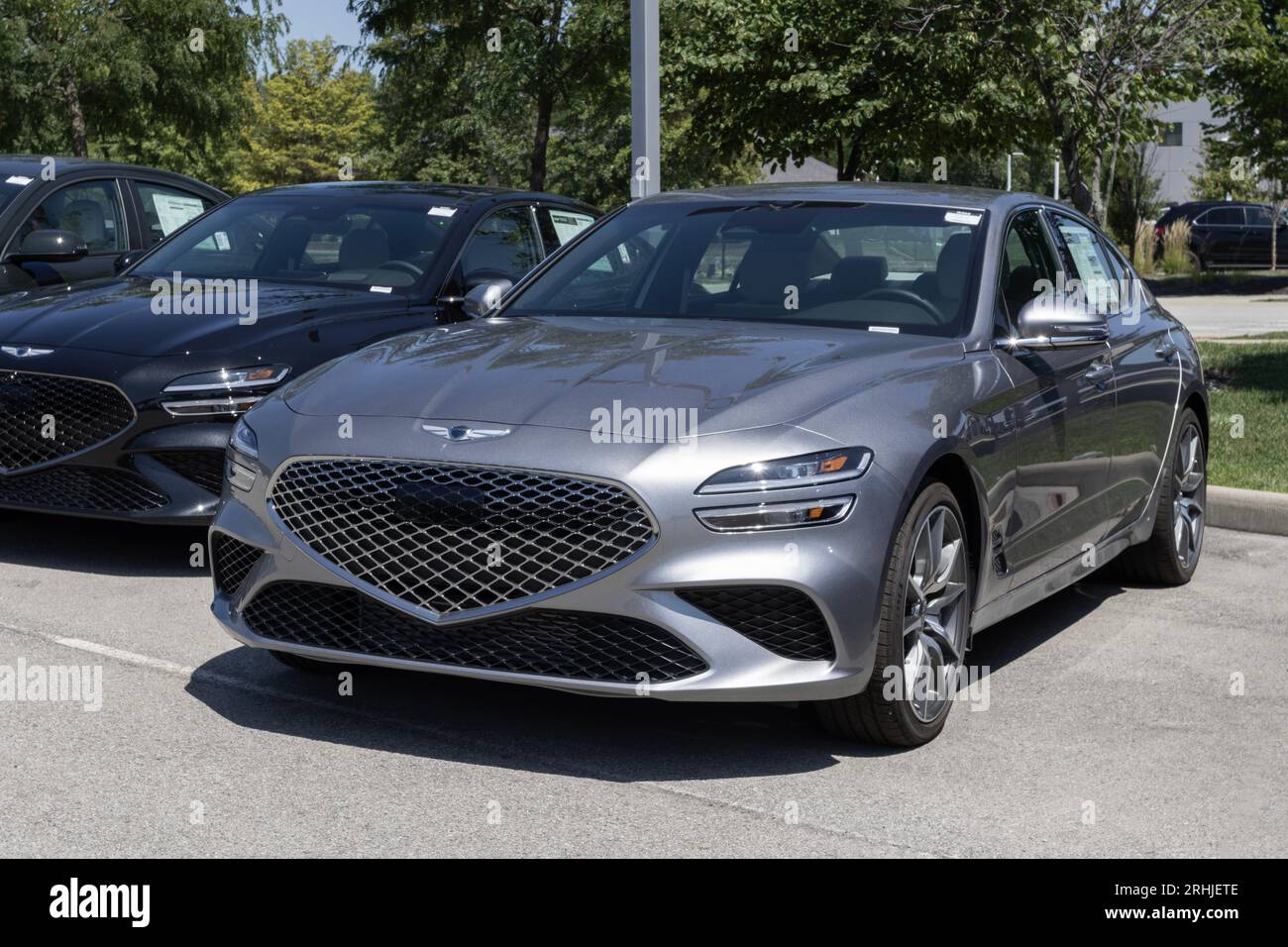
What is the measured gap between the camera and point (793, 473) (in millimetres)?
4508

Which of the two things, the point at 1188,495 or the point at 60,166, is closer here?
the point at 1188,495

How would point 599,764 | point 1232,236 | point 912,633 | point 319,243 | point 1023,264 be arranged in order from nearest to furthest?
point 599,764 → point 912,633 → point 1023,264 → point 319,243 → point 1232,236

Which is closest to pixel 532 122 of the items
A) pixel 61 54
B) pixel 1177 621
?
pixel 61 54

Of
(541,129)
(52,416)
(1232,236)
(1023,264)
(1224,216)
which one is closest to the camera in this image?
(1023,264)

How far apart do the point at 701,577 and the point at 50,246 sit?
6003 mm

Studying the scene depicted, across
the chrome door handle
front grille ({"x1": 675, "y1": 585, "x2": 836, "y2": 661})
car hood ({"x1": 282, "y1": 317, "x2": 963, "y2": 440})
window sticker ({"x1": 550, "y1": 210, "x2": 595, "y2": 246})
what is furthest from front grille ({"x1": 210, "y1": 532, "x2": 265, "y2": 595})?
window sticker ({"x1": 550, "y1": 210, "x2": 595, "y2": 246})

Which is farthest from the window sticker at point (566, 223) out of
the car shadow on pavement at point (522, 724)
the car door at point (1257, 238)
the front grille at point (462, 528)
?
the car door at point (1257, 238)

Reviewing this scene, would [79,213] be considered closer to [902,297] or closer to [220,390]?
[220,390]

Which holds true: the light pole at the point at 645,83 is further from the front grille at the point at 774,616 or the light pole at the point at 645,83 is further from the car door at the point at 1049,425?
the front grille at the point at 774,616

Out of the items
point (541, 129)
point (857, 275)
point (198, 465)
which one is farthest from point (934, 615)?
point (541, 129)

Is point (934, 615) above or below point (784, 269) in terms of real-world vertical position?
below
